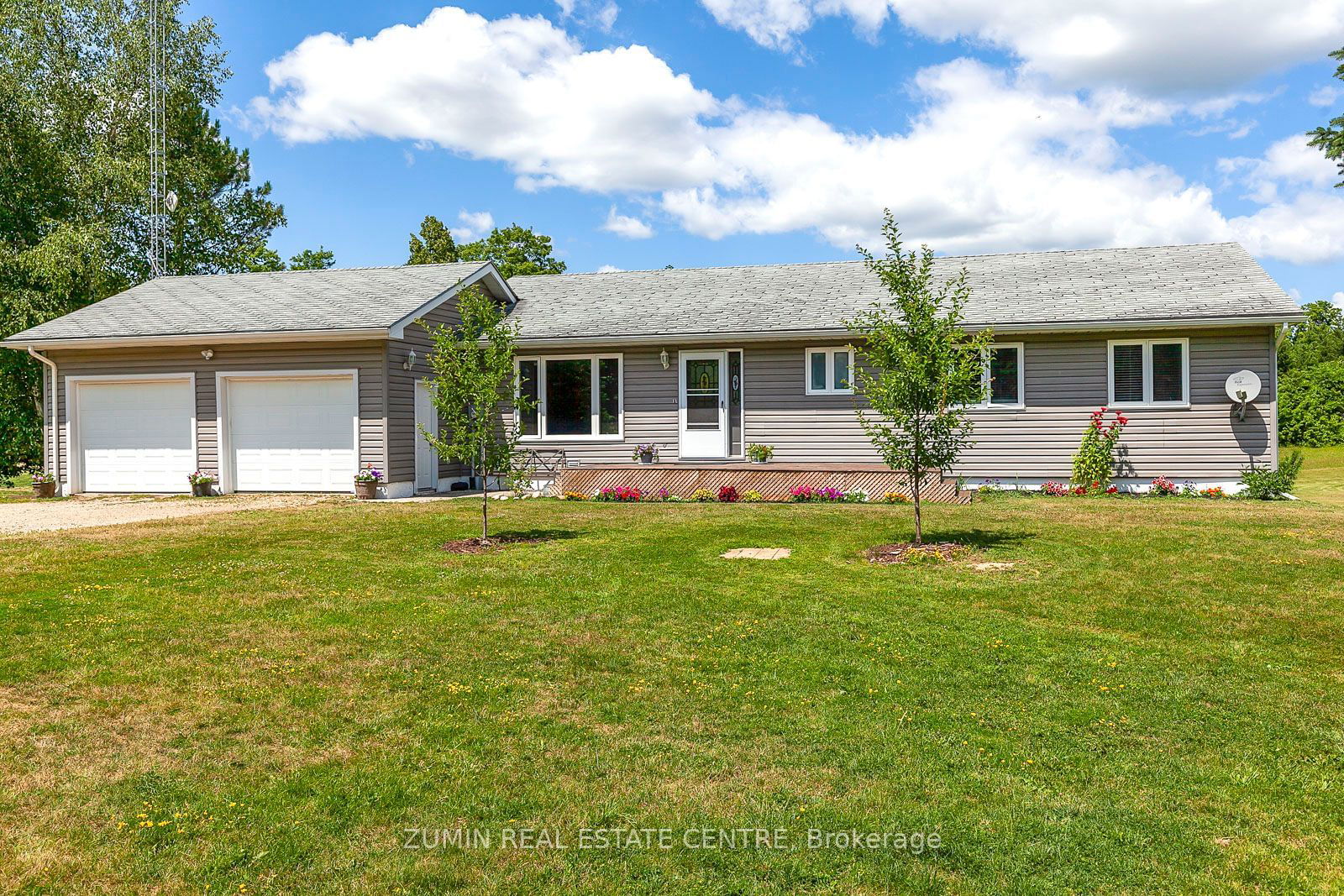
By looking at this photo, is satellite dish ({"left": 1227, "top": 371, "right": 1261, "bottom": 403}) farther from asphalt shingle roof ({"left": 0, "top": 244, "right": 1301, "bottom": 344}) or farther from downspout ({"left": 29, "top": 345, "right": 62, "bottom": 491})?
downspout ({"left": 29, "top": 345, "right": 62, "bottom": 491})

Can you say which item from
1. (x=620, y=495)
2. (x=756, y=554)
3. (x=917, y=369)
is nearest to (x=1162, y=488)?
(x=917, y=369)

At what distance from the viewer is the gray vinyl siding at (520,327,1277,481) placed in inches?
578

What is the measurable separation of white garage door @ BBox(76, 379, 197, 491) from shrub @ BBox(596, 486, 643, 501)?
26.3 feet

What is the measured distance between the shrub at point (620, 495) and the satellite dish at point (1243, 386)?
32.8ft

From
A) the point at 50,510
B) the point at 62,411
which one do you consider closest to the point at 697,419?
the point at 50,510

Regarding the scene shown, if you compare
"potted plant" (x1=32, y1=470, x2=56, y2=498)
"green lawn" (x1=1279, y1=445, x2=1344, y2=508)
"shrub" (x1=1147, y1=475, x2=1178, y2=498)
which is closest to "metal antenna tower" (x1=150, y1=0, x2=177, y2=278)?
"potted plant" (x1=32, y1=470, x2=56, y2=498)

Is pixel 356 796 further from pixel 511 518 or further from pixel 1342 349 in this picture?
pixel 1342 349

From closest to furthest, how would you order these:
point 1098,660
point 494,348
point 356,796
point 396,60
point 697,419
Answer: point 356,796
point 1098,660
point 494,348
point 697,419
point 396,60

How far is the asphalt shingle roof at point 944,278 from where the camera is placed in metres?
15.0

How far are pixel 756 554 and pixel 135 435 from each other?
45.3ft

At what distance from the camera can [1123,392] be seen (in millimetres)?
15180

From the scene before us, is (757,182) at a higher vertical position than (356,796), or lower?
higher

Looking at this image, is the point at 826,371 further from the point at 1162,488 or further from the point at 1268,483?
the point at 1268,483

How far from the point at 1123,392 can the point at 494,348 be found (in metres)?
11.1
